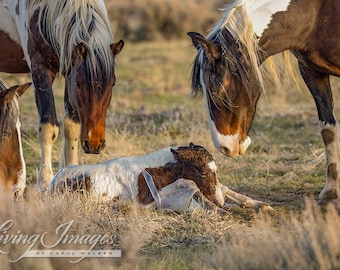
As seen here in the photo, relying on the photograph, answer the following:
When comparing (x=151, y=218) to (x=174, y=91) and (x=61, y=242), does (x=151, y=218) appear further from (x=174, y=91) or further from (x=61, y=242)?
(x=174, y=91)

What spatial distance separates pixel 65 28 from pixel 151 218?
6.20 ft

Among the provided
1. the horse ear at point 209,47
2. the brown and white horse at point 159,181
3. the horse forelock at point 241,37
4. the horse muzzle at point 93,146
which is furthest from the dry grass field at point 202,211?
the horse ear at point 209,47

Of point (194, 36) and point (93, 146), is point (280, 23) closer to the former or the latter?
point (194, 36)

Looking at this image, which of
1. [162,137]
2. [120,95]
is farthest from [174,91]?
[162,137]

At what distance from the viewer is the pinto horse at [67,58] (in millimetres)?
6473

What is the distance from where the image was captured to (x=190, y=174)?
655 centimetres

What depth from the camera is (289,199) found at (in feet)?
23.4

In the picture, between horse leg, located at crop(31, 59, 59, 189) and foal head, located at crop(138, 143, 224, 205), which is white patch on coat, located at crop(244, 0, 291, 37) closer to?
foal head, located at crop(138, 143, 224, 205)

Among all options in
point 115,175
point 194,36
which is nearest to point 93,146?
point 115,175

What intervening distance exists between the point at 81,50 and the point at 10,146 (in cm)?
98

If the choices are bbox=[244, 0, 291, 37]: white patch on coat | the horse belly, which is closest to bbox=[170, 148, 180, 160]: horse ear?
bbox=[244, 0, 291, 37]: white patch on coat

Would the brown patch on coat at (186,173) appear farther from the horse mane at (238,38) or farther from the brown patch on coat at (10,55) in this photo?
the brown patch on coat at (10,55)

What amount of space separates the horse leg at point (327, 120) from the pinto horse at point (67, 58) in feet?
5.52

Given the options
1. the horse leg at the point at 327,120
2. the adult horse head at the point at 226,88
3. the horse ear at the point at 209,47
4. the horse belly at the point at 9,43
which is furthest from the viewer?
the horse belly at the point at 9,43
